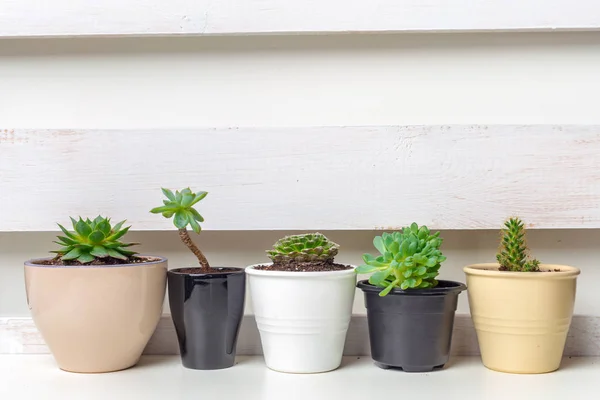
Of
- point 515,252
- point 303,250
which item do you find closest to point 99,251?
point 303,250

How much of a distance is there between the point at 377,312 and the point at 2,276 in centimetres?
63

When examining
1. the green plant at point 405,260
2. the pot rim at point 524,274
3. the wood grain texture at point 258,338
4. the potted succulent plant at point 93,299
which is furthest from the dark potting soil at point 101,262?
the pot rim at point 524,274

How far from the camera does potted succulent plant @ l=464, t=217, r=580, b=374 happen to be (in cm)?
92

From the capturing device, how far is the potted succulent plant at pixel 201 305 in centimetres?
94

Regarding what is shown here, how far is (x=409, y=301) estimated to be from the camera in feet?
3.04

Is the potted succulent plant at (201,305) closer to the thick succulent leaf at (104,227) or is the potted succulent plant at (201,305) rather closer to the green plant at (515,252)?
the thick succulent leaf at (104,227)

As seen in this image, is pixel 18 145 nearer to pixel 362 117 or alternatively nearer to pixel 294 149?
pixel 294 149

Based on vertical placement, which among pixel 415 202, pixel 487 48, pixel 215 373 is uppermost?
pixel 487 48

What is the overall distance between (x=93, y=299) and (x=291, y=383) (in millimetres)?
287

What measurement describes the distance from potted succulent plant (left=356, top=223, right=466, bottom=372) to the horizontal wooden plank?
35cm

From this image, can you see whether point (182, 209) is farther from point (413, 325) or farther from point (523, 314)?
point (523, 314)

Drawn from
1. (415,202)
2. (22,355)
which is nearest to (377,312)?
(415,202)

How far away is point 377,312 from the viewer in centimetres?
95

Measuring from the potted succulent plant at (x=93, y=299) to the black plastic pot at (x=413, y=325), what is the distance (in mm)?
314
